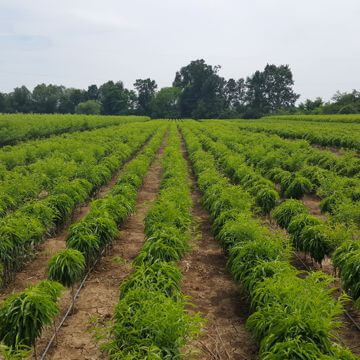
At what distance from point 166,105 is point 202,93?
1063cm

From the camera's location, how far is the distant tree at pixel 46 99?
317ft

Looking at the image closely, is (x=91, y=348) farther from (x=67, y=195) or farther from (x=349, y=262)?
(x=67, y=195)

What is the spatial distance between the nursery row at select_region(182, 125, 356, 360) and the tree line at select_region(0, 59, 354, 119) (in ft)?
298

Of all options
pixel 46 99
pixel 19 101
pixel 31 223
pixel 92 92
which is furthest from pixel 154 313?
pixel 92 92

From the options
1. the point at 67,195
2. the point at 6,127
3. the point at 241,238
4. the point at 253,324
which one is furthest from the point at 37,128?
the point at 253,324

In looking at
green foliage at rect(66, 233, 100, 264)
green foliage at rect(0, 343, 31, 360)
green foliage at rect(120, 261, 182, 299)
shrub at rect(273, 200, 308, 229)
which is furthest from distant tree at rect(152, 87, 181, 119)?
green foliage at rect(0, 343, 31, 360)

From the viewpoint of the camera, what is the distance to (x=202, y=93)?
108 meters

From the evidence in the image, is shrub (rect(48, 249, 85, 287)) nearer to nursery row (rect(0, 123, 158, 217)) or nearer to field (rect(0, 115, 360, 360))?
field (rect(0, 115, 360, 360))

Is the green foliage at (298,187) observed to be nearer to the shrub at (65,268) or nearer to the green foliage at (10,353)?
the shrub at (65,268)

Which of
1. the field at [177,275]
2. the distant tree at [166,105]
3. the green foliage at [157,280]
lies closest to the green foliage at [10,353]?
the field at [177,275]

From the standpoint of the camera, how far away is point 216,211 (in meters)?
9.89

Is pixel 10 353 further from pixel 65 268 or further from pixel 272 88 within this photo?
pixel 272 88

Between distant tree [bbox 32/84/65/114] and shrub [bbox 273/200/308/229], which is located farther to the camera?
distant tree [bbox 32/84/65/114]

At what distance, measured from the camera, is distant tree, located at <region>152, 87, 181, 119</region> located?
353 ft
